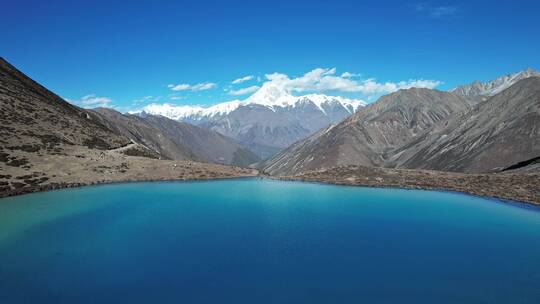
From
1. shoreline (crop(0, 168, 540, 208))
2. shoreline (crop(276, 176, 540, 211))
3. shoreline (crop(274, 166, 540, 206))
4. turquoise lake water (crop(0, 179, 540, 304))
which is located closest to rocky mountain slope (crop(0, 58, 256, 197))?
shoreline (crop(0, 168, 540, 208))

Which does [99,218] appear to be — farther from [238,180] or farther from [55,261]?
[238,180]

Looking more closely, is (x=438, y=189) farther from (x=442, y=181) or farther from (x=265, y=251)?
Answer: (x=265, y=251)

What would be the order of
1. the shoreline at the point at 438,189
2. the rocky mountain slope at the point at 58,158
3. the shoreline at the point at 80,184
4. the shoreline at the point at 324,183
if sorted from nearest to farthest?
the shoreline at the point at 438,189 < the shoreline at the point at 324,183 < the shoreline at the point at 80,184 < the rocky mountain slope at the point at 58,158

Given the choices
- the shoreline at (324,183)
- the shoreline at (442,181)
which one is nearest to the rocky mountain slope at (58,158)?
the shoreline at (324,183)

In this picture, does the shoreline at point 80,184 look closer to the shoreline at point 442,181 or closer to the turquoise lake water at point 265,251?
the turquoise lake water at point 265,251

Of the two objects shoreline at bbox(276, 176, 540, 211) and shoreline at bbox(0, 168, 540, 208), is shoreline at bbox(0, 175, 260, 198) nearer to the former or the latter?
shoreline at bbox(0, 168, 540, 208)

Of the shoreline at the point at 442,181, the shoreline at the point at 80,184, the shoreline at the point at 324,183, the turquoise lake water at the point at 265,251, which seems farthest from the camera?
the shoreline at the point at 442,181

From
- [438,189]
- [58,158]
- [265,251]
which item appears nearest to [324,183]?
[438,189]

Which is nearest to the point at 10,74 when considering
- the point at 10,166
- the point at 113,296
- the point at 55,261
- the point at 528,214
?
the point at 10,166
